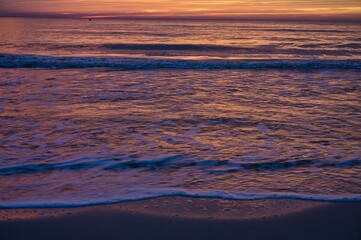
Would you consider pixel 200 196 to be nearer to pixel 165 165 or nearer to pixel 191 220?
pixel 191 220

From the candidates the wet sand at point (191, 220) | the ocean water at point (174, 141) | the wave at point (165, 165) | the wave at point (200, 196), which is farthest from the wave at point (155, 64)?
the wet sand at point (191, 220)

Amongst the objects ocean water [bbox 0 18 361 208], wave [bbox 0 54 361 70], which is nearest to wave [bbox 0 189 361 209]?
ocean water [bbox 0 18 361 208]

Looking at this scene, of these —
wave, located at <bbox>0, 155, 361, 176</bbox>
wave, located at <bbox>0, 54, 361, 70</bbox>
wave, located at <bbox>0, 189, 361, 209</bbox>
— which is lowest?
wave, located at <bbox>0, 189, 361, 209</bbox>

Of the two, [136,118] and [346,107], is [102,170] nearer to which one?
[136,118]

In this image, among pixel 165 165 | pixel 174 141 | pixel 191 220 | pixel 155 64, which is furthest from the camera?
pixel 155 64

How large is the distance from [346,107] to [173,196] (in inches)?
223

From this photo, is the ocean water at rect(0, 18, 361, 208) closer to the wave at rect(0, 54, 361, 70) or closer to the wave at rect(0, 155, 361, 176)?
the wave at rect(0, 155, 361, 176)

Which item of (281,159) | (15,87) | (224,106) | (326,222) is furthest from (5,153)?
(15,87)

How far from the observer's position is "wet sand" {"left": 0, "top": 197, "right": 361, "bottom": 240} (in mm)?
3426

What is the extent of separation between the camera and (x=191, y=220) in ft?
11.9

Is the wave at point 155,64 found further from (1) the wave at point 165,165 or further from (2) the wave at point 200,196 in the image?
(2) the wave at point 200,196

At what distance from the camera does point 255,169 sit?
485 centimetres

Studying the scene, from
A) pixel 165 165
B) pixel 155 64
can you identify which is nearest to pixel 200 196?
pixel 165 165

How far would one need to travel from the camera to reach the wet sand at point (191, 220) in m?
3.43
